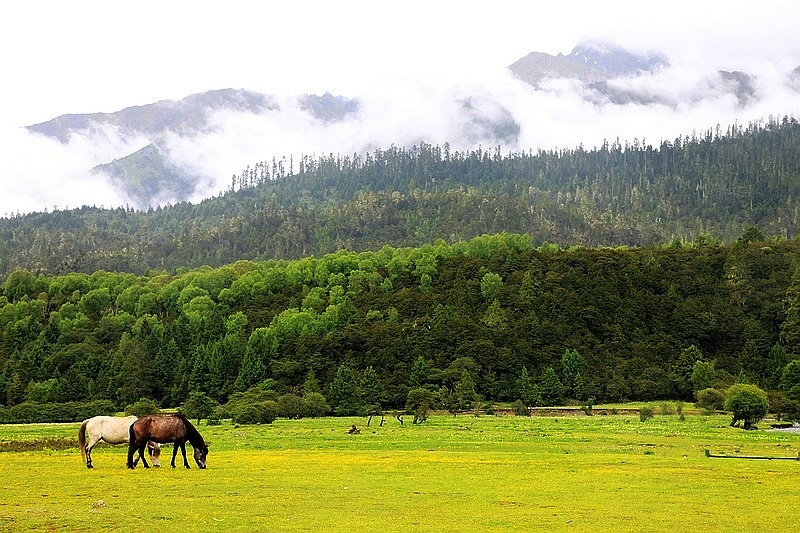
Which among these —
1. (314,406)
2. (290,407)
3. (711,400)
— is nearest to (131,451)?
(290,407)

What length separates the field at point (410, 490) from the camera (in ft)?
68.2

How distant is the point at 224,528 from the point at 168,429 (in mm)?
13706

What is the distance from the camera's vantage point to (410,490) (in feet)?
89.3

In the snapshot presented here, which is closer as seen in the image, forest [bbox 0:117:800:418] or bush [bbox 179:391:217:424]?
bush [bbox 179:391:217:424]

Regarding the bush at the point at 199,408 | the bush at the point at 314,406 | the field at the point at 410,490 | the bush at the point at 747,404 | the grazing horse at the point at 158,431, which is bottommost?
the bush at the point at 314,406

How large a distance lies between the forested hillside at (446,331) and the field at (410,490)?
65808 millimetres

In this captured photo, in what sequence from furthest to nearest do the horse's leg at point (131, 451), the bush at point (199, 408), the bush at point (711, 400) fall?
the bush at point (711, 400) < the bush at point (199, 408) < the horse's leg at point (131, 451)

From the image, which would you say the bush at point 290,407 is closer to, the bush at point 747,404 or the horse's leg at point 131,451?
the bush at point 747,404

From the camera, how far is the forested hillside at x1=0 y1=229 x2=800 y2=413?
12738cm

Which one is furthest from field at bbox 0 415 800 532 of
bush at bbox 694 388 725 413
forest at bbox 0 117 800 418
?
forest at bbox 0 117 800 418

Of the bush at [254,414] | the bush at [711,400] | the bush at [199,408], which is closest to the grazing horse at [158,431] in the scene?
the bush at [254,414]

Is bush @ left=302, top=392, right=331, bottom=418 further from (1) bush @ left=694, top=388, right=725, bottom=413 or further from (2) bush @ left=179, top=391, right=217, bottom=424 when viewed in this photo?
(1) bush @ left=694, top=388, right=725, bottom=413

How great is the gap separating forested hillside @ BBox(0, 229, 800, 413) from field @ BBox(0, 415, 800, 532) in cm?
6581

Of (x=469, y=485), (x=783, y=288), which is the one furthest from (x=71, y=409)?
(x=783, y=288)
